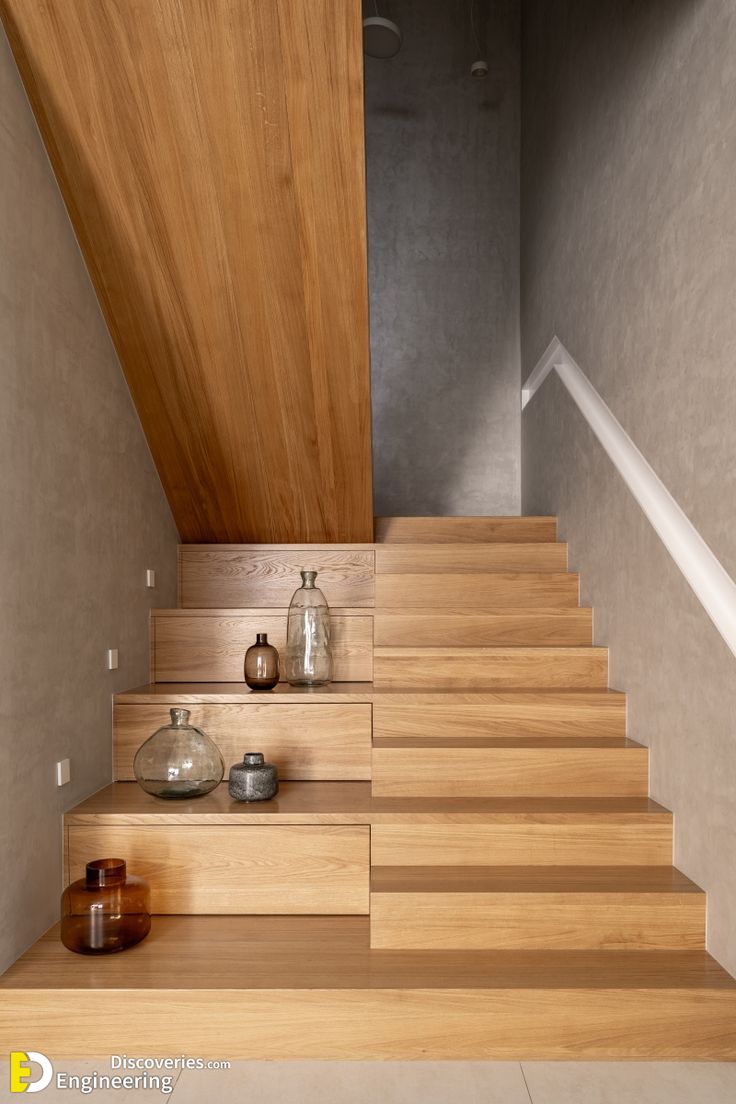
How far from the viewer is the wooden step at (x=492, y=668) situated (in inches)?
104

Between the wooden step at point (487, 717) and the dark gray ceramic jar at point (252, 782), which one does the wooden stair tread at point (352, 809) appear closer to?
the dark gray ceramic jar at point (252, 782)

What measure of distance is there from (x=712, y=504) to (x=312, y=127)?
1.32 metres

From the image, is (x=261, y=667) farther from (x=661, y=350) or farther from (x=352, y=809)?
(x=661, y=350)

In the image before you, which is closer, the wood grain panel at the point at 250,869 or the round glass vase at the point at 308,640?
→ the wood grain panel at the point at 250,869

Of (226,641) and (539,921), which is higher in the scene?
(226,641)

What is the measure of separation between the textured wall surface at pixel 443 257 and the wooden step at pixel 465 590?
5.58 feet

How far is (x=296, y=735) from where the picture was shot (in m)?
2.38

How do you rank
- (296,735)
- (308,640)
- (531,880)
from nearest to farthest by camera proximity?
(531,880) → (296,735) → (308,640)

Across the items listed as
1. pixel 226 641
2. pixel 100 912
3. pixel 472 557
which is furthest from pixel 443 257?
pixel 100 912

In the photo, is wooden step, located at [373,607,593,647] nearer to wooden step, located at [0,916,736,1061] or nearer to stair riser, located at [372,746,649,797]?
stair riser, located at [372,746,649,797]

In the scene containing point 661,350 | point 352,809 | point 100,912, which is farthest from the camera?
point 661,350

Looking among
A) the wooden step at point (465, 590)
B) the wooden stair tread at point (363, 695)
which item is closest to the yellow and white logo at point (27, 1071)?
the wooden stair tread at point (363, 695)

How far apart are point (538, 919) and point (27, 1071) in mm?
1118

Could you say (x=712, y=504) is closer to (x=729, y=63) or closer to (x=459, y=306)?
(x=729, y=63)
